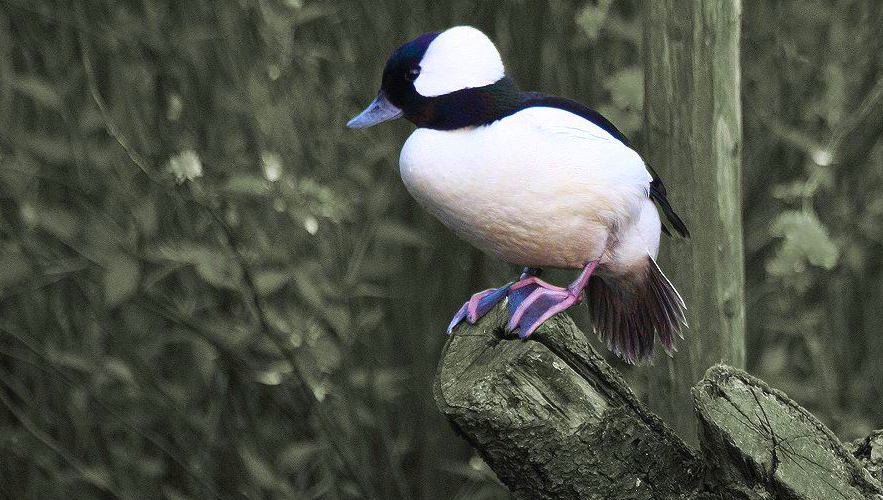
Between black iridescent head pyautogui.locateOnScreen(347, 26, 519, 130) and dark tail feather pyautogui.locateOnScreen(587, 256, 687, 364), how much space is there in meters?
0.44

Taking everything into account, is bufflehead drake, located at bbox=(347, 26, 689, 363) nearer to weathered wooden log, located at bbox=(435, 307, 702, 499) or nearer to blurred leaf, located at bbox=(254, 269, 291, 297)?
weathered wooden log, located at bbox=(435, 307, 702, 499)

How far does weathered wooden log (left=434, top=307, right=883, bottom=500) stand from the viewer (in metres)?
1.48

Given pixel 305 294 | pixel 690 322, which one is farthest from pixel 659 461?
pixel 305 294

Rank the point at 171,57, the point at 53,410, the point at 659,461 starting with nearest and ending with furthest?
the point at 659,461 < the point at 171,57 < the point at 53,410

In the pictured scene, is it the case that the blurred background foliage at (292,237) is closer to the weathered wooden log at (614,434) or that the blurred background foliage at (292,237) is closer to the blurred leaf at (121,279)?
the blurred leaf at (121,279)

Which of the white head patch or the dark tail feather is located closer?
the white head patch

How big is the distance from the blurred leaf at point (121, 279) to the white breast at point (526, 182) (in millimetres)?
835

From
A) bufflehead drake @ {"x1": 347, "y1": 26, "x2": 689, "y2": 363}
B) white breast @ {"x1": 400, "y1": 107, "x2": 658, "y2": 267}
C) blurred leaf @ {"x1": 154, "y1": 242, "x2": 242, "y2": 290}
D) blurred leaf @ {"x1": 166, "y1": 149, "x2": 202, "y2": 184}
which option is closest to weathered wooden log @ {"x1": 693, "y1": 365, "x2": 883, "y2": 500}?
bufflehead drake @ {"x1": 347, "y1": 26, "x2": 689, "y2": 363}

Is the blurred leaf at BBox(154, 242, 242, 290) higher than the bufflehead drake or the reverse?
the reverse

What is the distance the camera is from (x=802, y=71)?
11.6 feet

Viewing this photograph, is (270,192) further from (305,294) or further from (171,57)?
(171,57)

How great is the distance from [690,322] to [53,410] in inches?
80.5

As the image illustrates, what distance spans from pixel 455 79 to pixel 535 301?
1.21 feet

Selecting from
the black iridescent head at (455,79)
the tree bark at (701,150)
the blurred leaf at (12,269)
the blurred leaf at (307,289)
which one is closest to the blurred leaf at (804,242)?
the tree bark at (701,150)
